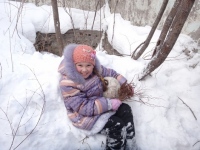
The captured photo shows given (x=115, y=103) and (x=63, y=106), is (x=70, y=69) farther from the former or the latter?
(x=115, y=103)

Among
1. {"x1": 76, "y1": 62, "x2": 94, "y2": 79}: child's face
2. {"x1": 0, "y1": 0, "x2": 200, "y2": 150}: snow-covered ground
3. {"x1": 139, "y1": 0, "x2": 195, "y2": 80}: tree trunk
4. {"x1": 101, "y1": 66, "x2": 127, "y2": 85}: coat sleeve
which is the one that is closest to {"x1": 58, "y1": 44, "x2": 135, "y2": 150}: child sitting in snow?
{"x1": 76, "y1": 62, "x2": 94, "y2": 79}: child's face

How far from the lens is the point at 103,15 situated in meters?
5.30

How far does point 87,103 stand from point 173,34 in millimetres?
1053

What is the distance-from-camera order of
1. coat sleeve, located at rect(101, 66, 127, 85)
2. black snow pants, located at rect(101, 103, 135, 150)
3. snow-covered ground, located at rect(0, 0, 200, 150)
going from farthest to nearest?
coat sleeve, located at rect(101, 66, 127, 85)
black snow pants, located at rect(101, 103, 135, 150)
snow-covered ground, located at rect(0, 0, 200, 150)

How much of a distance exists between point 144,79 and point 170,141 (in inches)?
29.6

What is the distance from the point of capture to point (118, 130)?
6.55ft

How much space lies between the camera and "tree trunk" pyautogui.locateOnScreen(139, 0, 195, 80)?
196cm

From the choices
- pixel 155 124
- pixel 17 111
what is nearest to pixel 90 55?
pixel 17 111

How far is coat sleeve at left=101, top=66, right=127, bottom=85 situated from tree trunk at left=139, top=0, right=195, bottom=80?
0.31m

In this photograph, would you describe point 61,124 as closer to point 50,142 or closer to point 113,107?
point 50,142

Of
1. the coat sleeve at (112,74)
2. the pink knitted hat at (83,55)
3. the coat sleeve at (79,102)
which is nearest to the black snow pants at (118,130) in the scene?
the coat sleeve at (79,102)

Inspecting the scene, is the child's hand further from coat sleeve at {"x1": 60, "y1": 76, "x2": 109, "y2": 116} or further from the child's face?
the child's face

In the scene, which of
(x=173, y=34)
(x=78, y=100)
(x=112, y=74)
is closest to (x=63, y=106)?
(x=78, y=100)

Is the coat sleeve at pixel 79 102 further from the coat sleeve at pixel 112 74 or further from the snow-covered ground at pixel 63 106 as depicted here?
the coat sleeve at pixel 112 74
